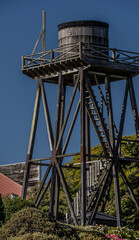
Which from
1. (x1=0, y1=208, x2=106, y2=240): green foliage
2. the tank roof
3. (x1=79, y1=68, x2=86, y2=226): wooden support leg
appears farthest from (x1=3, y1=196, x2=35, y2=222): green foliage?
the tank roof

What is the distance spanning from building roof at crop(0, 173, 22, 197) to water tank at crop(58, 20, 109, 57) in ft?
53.0

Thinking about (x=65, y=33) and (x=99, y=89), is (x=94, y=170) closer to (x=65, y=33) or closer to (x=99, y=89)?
(x=99, y=89)

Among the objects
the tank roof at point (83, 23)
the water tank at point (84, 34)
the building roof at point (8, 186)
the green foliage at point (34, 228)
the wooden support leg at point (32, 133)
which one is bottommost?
the green foliage at point (34, 228)

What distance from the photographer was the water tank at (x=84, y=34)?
35.6 metres

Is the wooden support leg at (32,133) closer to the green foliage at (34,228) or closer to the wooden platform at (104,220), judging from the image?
the wooden platform at (104,220)

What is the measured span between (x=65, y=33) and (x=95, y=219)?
9516 mm

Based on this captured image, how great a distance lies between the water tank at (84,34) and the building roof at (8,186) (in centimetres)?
1616

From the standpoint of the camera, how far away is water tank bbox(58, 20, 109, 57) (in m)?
35.6

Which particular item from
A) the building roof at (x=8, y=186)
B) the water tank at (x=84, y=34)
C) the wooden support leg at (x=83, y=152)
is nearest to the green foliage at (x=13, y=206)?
the wooden support leg at (x=83, y=152)

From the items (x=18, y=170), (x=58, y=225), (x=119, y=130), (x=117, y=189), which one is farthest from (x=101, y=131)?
(x=18, y=170)

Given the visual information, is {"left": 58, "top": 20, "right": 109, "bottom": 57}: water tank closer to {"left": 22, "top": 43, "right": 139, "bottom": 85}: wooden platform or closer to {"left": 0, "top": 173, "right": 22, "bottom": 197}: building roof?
{"left": 22, "top": 43, "right": 139, "bottom": 85}: wooden platform

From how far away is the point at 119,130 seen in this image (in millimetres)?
35656

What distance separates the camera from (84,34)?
35.6m

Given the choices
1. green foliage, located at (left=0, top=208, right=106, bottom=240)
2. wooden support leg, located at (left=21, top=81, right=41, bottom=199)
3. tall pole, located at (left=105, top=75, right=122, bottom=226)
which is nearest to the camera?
green foliage, located at (left=0, top=208, right=106, bottom=240)
